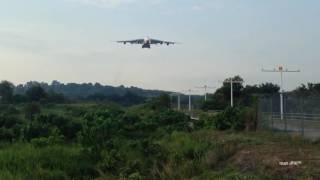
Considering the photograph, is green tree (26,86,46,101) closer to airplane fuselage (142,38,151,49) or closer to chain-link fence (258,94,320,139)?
airplane fuselage (142,38,151,49)

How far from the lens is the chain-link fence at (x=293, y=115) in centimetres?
3300

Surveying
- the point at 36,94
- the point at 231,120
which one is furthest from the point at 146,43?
the point at 36,94

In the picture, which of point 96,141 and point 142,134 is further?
point 142,134

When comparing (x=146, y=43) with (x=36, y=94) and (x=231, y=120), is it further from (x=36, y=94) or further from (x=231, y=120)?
(x=36, y=94)

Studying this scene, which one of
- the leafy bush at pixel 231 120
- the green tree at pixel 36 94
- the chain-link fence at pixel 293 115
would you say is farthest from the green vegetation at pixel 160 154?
the green tree at pixel 36 94

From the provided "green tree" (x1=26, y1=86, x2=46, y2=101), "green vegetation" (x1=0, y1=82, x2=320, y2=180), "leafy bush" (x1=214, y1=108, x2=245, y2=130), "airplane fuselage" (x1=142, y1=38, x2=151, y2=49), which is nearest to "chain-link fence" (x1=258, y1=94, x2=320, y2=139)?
"green vegetation" (x1=0, y1=82, x2=320, y2=180)

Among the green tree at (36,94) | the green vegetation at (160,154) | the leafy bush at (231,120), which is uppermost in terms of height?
the green tree at (36,94)

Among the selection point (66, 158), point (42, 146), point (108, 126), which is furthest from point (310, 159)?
point (108, 126)

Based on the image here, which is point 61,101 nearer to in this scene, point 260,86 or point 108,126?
point 260,86

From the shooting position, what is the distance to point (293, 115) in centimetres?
3681

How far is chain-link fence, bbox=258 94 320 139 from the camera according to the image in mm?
33000

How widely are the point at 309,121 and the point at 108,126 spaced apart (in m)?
19.6

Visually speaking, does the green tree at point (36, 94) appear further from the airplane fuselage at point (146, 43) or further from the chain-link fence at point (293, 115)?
the chain-link fence at point (293, 115)

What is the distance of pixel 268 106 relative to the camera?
4262 centimetres
